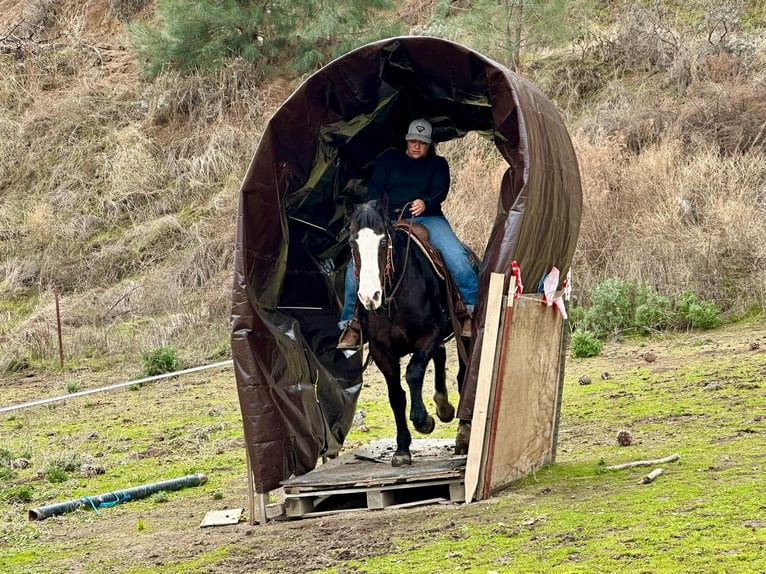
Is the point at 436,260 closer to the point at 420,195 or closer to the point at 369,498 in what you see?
the point at 420,195

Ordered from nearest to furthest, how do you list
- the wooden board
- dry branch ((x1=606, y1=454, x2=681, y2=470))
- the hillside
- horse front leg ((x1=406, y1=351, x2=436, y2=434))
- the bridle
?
the wooden board
dry branch ((x1=606, y1=454, x2=681, y2=470))
the bridle
horse front leg ((x1=406, y1=351, x2=436, y2=434))
the hillside

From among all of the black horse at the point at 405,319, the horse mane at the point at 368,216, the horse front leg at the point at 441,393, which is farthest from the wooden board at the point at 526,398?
the horse mane at the point at 368,216

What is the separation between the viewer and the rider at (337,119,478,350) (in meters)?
8.88

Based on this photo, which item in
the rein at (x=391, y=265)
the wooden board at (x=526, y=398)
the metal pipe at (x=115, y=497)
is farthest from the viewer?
the metal pipe at (x=115, y=497)

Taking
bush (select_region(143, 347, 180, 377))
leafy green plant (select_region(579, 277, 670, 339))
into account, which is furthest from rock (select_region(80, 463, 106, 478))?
leafy green plant (select_region(579, 277, 670, 339))

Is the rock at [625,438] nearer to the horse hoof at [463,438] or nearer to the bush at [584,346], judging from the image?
the horse hoof at [463,438]

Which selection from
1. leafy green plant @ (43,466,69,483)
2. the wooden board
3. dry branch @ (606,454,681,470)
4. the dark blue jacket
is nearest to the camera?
the wooden board

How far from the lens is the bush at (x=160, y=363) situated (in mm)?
18047

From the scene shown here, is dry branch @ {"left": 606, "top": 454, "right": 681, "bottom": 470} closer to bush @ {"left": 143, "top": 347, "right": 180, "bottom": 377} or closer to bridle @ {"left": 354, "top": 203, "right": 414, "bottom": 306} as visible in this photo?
bridle @ {"left": 354, "top": 203, "right": 414, "bottom": 306}

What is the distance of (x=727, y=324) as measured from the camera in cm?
1603

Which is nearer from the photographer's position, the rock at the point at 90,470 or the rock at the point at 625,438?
the rock at the point at 625,438

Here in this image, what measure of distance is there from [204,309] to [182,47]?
10.9 metres

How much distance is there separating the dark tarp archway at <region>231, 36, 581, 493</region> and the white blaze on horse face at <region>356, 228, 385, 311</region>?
0.77 meters

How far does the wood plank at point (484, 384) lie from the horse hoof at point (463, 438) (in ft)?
4.05
